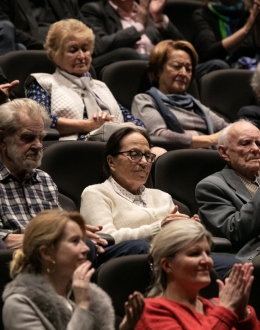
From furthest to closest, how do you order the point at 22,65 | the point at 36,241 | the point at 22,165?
the point at 22,65, the point at 22,165, the point at 36,241

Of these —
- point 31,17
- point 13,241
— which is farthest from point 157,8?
point 13,241

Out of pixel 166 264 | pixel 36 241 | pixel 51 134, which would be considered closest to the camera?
pixel 36 241

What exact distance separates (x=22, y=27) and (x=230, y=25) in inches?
50.8

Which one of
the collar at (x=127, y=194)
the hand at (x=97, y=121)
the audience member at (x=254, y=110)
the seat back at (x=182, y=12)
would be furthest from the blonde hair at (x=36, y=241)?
the seat back at (x=182, y=12)

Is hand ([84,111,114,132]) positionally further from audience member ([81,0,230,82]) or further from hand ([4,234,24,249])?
hand ([4,234,24,249])

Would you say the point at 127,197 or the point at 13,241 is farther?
the point at 127,197

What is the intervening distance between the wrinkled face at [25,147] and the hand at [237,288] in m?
0.89

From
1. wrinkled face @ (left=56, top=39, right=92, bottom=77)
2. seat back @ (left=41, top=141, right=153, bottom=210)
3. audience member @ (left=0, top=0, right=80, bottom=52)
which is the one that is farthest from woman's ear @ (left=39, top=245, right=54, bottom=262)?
audience member @ (left=0, top=0, right=80, bottom=52)

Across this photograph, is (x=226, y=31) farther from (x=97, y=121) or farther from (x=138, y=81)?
(x=97, y=121)

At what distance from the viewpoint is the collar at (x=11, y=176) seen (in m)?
3.38

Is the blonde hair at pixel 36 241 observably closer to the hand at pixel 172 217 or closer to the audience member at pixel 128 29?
the hand at pixel 172 217

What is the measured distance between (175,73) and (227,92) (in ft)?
1.45

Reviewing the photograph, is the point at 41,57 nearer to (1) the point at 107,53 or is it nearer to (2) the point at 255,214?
(1) the point at 107,53

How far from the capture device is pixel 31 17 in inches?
205
